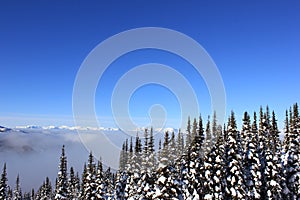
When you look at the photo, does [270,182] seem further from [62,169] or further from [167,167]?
[62,169]

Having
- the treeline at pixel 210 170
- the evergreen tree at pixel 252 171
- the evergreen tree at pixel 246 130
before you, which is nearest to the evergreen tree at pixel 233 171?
the treeline at pixel 210 170

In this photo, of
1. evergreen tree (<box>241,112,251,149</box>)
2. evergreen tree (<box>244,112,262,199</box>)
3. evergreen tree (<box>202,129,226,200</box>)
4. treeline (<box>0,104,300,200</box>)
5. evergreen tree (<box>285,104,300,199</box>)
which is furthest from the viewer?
evergreen tree (<box>285,104,300,199</box>)

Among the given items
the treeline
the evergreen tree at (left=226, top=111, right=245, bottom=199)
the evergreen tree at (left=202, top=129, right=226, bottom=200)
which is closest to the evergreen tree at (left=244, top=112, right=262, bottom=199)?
the treeline

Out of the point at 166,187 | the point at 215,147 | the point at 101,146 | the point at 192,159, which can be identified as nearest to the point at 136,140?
the point at 192,159

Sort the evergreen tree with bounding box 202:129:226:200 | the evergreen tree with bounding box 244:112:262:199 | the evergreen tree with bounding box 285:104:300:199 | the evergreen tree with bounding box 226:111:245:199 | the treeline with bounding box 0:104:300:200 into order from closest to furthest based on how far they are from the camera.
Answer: the treeline with bounding box 0:104:300:200 → the evergreen tree with bounding box 202:129:226:200 → the evergreen tree with bounding box 226:111:245:199 → the evergreen tree with bounding box 244:112:262:199 → the evergreen tree with bounding box 285:104:300:199

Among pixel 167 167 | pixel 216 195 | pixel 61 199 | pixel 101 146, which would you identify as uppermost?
pixel 101 146

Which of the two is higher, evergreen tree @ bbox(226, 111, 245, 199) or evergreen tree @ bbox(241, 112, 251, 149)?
evergreen tree @ bbox(241, 112, 251, 149)

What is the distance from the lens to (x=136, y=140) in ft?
188

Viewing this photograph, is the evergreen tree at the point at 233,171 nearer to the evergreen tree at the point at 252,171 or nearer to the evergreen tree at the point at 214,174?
the evergreen tree at the point at 214,174

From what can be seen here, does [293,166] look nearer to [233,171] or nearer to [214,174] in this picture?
[233,171]

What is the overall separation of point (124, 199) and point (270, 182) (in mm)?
27286

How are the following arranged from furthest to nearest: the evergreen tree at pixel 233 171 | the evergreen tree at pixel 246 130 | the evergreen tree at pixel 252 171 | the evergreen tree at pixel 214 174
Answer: the evergreen tree at pixel 246 130 → the evergreen tree at pixel 252 171 → the evergreen tree at pixel 233 171 → the evergreen tree at pixel 214 174

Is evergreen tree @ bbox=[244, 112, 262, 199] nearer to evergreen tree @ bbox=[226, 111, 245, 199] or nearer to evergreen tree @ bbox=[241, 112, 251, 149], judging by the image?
evergreen tree @ bbox=[241, 112, 251, 149]

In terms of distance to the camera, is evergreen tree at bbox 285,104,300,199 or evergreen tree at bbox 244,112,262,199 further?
evergreen tree at bbox 285,104,300,199
